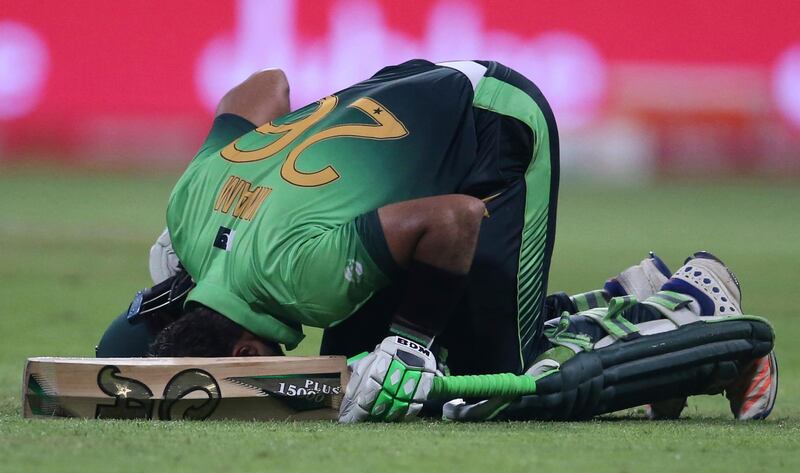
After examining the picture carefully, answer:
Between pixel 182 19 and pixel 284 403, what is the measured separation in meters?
12.1

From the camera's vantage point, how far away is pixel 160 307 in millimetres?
3660

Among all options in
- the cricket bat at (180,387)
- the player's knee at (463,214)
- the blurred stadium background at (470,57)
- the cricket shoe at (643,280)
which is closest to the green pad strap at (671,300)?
the cricket shoe at (643,280)

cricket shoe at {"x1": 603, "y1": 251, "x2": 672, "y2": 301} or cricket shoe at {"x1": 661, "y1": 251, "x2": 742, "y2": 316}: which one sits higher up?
cricket shoe at {"x1": 661, "y1": 251, "x2": 742, "y2": 316}

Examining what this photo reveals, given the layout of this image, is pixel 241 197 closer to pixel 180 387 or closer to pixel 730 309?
pixel 180 387

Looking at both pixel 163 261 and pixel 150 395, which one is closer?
pixel 150 395

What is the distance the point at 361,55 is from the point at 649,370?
11.3 meters

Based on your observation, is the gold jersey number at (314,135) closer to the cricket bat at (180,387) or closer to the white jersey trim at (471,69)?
the white jersey trim at (471,69)

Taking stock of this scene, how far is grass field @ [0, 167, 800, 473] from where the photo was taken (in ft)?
8.84

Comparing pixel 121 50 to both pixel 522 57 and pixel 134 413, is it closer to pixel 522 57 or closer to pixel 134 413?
pixel 522 57

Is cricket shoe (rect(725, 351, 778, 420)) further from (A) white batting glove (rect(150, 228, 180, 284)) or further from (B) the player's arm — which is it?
(A) white batting glove (rect(150, 228, 180, 284))

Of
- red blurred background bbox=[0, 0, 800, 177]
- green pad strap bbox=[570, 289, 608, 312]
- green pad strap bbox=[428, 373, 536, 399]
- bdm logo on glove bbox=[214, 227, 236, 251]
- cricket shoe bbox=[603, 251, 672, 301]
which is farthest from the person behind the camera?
red blurred background bbox=[0, 0, 800, 177]

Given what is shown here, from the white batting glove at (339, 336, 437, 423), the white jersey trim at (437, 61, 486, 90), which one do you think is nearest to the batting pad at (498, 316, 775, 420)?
the white batting glove at (339, 336, 437, 423)

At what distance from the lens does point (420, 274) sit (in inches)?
126

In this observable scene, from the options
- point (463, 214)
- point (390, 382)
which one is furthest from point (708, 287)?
point (390, 382)
